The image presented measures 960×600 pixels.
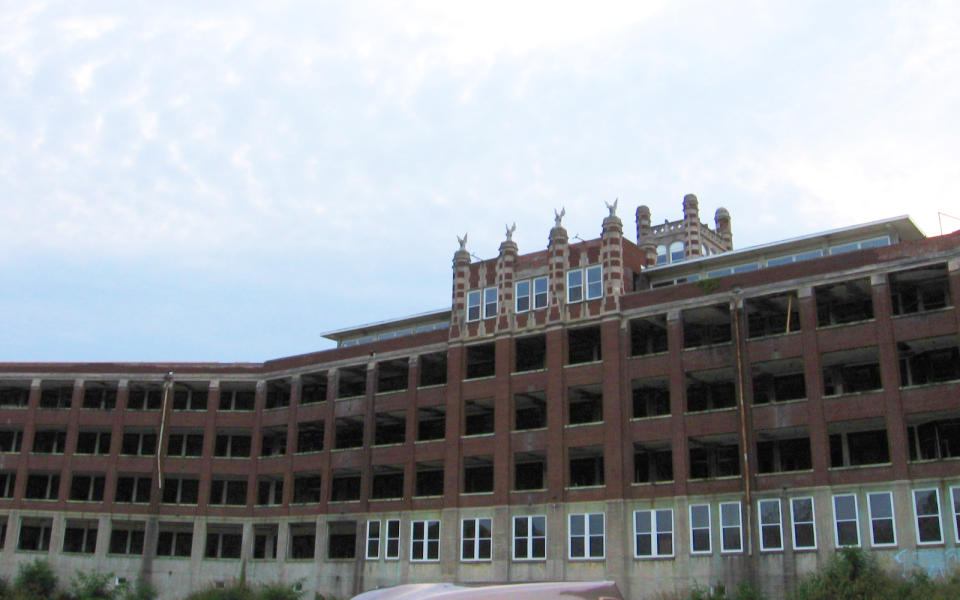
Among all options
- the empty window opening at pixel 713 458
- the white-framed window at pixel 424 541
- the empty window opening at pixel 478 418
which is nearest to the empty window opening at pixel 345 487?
the white-framed window at pixel 424 541

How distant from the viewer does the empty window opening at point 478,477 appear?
2464 inches

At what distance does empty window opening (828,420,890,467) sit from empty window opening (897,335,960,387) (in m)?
2.96

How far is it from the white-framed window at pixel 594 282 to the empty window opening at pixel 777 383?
10305 mm

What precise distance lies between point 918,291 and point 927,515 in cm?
1172

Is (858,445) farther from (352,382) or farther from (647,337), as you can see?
(352,382)

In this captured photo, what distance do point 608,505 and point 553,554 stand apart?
4260 millimetres

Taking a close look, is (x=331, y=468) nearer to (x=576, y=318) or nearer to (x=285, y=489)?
(x=285, y=489)

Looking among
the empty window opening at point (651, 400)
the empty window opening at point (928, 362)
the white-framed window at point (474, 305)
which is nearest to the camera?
the empty window opening at point (928, 362)

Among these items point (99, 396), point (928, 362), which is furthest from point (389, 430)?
point (928, 362)

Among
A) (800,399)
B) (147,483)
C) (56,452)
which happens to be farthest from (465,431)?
(56,452)

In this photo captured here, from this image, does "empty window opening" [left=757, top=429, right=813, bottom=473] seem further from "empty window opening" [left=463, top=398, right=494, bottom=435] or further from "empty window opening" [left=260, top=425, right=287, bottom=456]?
"empty window opening" [left=260, top=425, right=287, bottom=456]

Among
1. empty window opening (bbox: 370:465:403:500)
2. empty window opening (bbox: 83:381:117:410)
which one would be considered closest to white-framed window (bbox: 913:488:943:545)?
empty window opening (bbox: 370:465:403:500)

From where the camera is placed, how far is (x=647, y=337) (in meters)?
57.8

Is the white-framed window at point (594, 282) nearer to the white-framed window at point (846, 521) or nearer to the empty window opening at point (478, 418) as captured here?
the empty window opening at point (478, 418)
